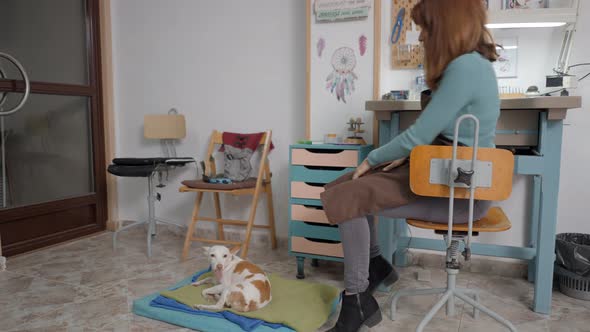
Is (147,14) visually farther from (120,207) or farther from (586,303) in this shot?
(586,303)

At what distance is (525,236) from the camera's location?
8.29 ft

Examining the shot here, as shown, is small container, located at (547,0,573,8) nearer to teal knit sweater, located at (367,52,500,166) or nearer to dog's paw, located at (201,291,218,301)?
teal knit sweater, located at (367,52,500,166)

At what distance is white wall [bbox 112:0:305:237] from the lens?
296cm

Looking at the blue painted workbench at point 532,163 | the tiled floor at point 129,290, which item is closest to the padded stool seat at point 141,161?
the tiled floor at point 129,290

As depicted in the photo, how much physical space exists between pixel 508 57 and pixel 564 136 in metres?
0.50

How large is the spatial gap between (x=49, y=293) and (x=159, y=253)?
2.49ft

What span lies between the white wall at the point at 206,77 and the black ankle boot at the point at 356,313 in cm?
138

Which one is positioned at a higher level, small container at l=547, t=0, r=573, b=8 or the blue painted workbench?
small container at l=547, t=0, r=573, b=8

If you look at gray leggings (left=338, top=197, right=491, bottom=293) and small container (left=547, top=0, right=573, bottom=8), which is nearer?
gray leggings (left=338, top=197, right=491, bottom=293)

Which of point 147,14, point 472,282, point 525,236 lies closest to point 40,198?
point 147,14

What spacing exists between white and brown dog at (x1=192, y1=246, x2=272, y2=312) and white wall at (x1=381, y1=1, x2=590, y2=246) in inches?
→ 56.3

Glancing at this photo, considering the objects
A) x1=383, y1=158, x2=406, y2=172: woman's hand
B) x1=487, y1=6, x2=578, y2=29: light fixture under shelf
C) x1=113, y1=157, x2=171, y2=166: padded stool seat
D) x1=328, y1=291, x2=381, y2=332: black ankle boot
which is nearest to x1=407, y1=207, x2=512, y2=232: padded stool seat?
x1=383, y1=158, x2=406, y2=172: woman's hand

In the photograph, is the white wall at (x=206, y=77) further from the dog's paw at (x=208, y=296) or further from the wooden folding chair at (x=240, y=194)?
the dog's paw at (x=208, y=296)

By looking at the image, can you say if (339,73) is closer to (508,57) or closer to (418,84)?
(418,84)
